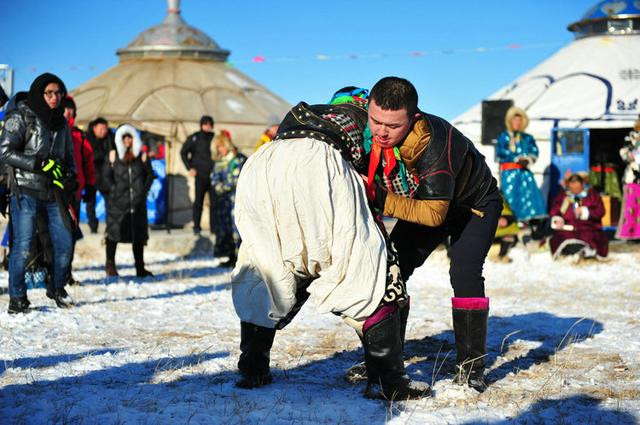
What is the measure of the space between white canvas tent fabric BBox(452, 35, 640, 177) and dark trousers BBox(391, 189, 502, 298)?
31.0 feet

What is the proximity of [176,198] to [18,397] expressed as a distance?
1102 centimetres

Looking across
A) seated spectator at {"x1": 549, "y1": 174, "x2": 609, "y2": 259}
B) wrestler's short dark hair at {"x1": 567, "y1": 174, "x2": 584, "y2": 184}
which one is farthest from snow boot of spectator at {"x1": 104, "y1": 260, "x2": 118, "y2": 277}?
wrestler's short dark hair at {"x1": 567, "y1": 174, "x2": 584, "y2": 184}

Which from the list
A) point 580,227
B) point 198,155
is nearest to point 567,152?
point 580,227

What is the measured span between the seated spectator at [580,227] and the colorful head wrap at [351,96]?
248 inches

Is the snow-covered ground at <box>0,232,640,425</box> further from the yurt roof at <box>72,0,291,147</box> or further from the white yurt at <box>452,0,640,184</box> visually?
the yurt roof at <box>72,0,291,147</box>

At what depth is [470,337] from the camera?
4266 mm

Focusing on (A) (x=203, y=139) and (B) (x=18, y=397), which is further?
(A) (x=203, y=139)

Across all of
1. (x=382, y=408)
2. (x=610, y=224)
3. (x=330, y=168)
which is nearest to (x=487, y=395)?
(x=382, y=408)

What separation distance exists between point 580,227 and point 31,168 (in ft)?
19.7

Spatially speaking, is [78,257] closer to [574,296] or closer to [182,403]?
[574,296]

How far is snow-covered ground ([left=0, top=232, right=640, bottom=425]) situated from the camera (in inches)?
146

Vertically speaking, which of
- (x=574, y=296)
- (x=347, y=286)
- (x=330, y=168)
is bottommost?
(x=574, y=296)

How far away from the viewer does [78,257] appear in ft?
33.3

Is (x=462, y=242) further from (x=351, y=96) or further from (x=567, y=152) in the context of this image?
(x=567, y=152)
